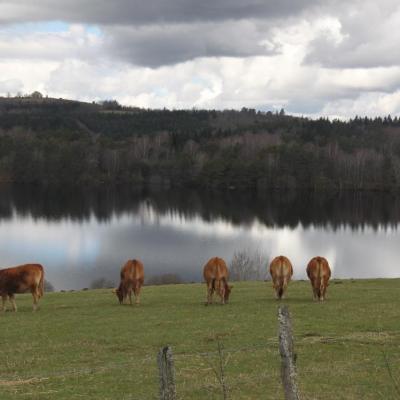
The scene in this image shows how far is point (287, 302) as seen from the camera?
68.3ft

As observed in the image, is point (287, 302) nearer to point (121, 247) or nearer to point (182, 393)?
point (182, 393)

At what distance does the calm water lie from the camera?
62469 millimetres

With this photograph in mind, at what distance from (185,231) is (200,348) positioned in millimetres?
73595

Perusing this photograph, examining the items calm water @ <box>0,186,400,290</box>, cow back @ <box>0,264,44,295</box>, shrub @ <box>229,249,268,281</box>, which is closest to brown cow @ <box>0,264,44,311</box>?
cow back @ <box>0,264,44,295</box>

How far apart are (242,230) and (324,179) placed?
2907 inches

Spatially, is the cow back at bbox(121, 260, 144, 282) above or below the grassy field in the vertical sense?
Answer: above

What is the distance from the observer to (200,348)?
46.4ft

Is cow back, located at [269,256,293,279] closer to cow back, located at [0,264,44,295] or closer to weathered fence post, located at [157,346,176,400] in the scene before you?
cow back, located at [0,264,44,295]

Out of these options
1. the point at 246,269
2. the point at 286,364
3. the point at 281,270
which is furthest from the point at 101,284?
the point at 286,364

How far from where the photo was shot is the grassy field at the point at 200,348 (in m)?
11.0

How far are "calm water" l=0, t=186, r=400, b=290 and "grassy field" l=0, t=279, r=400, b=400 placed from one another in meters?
34.2

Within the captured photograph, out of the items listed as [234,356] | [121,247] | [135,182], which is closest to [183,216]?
[121,247]

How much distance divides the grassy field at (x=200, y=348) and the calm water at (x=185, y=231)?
112ft

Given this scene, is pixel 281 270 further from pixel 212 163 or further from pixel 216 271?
pixel 212 163
